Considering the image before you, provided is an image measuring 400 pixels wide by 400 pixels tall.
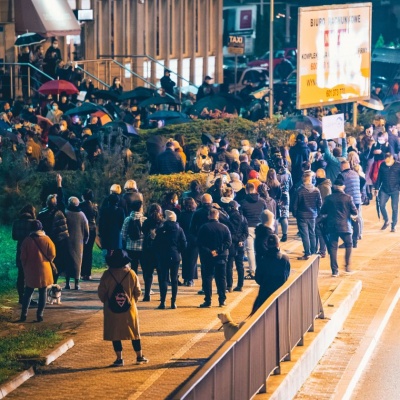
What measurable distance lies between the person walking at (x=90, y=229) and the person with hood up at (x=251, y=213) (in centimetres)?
227

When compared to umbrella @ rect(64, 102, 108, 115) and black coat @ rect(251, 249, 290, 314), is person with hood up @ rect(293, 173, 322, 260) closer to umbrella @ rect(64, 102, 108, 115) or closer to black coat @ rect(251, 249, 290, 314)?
black coat @ rect(251, 249, 290, 314)

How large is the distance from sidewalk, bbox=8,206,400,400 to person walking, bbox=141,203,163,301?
1.54 ft

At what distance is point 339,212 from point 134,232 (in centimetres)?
421

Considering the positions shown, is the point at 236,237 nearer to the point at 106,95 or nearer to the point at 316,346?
the point at 316,346

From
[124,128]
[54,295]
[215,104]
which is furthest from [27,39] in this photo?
[54,295]

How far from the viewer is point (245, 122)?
35.8 meters

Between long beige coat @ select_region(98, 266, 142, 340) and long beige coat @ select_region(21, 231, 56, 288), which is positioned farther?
long beige coat @ select_region(21, 231, 56, 288)

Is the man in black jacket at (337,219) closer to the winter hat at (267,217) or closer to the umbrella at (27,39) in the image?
the winter hat at (267,217)

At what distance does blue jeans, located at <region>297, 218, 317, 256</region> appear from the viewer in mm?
25562

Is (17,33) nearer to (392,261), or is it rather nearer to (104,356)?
(392,261)

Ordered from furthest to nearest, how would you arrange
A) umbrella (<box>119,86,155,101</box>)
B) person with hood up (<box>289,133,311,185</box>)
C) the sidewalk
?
umbrella (<box>119,86,155,101</box>)
person with hood up (<box>289,133,311,185</box>)
the sidewalk

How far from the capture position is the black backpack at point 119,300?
1661 centimetres

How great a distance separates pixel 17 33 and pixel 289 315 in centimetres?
3145

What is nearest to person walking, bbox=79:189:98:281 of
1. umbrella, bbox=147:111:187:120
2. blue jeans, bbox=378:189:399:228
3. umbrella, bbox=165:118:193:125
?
blue jeans, bbox=378:189:399:228
